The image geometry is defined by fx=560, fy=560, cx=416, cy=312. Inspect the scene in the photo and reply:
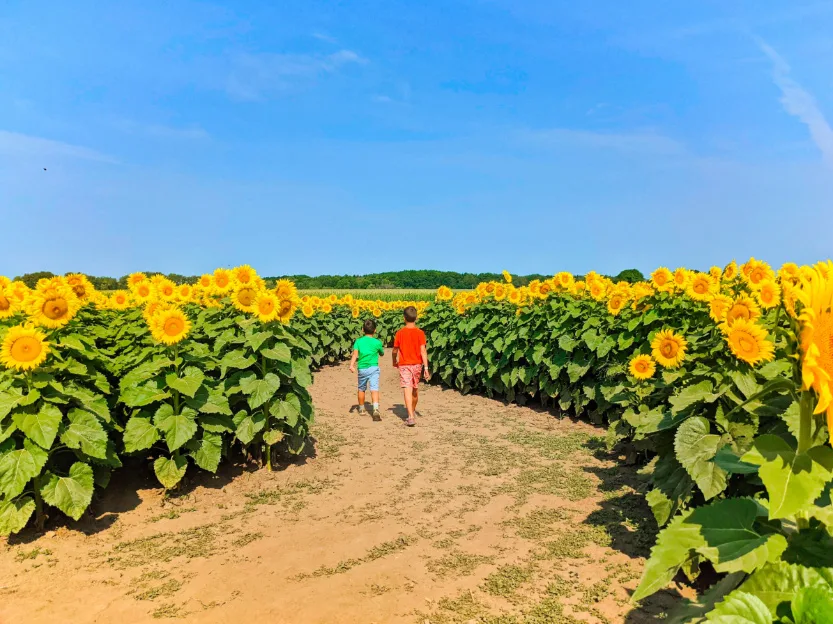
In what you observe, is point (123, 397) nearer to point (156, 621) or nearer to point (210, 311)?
Result: point (210, 311)

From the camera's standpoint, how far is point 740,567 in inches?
57.6

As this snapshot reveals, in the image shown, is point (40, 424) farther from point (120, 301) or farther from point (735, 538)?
point (735, 538)

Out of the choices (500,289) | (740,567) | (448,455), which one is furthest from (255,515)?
(500,289)

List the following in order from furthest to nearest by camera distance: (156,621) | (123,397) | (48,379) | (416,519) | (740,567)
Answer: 1. (123,397)
2. (416,519)
3. (48,379)
4. (156,621)
5. (740,567)

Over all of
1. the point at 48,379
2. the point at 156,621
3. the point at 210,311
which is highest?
the point at 210,311

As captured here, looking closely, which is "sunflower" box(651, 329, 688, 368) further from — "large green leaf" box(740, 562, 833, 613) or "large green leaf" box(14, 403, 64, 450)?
"large green leaf" box(14, 403, 64, 450)

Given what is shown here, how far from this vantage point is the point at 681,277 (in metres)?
7.80

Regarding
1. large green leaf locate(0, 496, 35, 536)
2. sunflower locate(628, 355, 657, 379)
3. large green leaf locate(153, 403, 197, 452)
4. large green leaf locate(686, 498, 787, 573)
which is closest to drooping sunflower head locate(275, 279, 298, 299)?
large green leaf locate(153, 403, 197, 452)

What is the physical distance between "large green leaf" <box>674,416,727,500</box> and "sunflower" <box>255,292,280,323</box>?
4.50 meters

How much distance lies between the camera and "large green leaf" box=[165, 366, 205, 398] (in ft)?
19.5

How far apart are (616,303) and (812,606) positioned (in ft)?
27.7

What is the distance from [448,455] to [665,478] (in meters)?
3.91

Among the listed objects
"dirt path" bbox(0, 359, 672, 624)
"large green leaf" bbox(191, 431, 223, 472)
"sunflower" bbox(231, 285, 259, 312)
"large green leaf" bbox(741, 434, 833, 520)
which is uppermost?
"sunflower" bbox(231, 285, 259, 312)

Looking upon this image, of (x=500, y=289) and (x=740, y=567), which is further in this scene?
(x=500, y=289)
